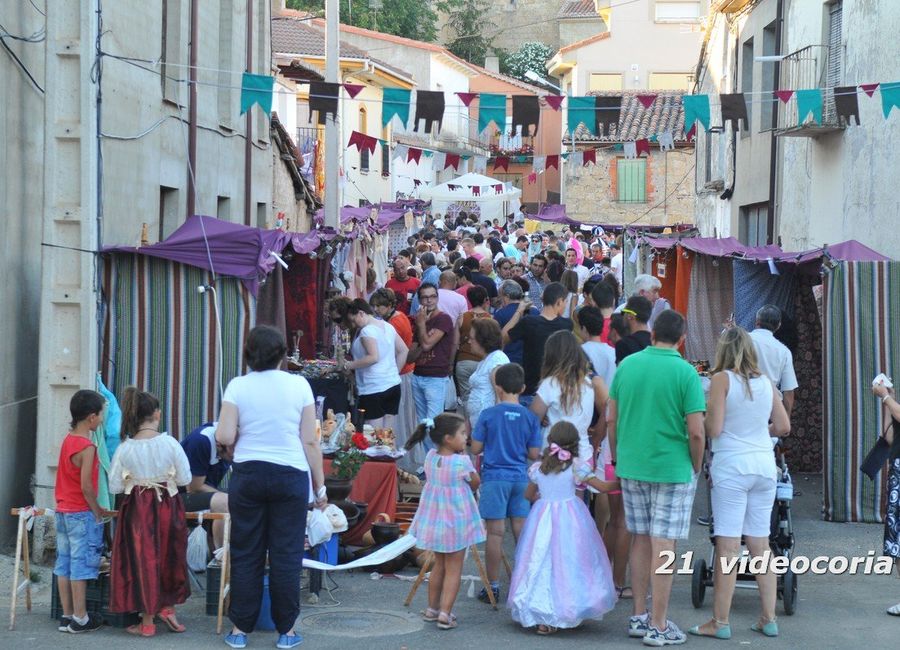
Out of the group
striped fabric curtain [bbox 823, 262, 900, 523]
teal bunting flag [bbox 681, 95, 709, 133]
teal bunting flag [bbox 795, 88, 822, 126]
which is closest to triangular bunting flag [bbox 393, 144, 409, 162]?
teal bunting flag [bbox 681, 95, 709, 133]

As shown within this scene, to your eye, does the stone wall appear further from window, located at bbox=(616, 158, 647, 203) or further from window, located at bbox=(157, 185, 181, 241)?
window, located at bbox=(157, 185, 181, 241)

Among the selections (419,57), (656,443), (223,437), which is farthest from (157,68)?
(419,57)

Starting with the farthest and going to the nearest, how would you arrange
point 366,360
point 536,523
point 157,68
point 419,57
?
point 419,57, point 157,68, point 366,360, point 536,523

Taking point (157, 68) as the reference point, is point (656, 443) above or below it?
below

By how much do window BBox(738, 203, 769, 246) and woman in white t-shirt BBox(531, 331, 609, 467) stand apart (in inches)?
521

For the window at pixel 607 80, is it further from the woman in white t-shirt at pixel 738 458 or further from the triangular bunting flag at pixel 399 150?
the woman in white t-shirt at pixel 738 458

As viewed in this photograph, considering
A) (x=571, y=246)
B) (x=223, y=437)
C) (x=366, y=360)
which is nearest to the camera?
(x=223, y=437)

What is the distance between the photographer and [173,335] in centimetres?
991

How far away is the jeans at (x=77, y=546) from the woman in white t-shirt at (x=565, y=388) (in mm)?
2899

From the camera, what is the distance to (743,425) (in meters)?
7.15

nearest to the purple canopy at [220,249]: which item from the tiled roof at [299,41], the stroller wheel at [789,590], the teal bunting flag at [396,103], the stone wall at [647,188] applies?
the teal bunting flag at [396,103]

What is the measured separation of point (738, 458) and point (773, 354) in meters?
3.30

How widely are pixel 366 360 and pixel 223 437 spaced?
175 inches

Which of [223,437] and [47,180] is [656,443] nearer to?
[223,437]
